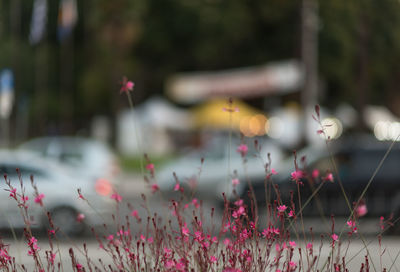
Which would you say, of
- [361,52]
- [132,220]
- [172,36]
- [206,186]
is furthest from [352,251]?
[172,36]

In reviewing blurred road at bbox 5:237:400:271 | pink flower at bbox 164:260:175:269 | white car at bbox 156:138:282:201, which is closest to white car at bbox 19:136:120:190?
white car at bbox 156:138:282:201

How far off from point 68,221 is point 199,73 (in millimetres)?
35676

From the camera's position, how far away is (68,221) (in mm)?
13703


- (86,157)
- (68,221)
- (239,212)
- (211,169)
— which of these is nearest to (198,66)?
(211,169)

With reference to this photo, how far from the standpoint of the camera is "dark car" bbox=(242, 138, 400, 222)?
1345 centimetres

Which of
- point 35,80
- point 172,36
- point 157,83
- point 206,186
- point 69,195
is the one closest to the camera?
point 69,195

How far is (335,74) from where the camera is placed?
46.6m

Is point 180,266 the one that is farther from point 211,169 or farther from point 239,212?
point 211,169

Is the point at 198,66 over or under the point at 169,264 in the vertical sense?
over

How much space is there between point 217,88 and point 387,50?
13.6 m

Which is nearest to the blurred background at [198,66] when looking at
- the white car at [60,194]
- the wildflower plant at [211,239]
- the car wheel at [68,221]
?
the white car at [60,194]

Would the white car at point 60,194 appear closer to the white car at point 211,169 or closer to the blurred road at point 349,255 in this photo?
the blurred road at point 349,255

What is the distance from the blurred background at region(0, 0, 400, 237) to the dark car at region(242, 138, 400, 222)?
6.54 metres

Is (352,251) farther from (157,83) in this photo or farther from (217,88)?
(157,83)
